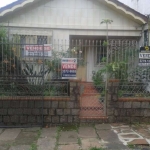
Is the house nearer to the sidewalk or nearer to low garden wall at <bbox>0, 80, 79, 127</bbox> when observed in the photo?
low garden wall at <bbox>0, 80, 79, 127</bbox>

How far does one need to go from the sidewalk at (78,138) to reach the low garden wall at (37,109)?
0.31 meters

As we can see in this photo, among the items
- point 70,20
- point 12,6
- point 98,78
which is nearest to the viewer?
point 98,78

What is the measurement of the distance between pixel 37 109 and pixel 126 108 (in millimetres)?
2497

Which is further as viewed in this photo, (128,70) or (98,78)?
(98,78)

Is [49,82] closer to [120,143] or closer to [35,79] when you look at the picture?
[35,79]

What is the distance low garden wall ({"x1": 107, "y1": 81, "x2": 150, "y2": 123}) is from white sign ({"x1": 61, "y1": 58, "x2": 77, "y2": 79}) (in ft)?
3.58

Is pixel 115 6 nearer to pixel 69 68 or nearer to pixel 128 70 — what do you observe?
pixel 128 70

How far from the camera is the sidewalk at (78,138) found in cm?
502

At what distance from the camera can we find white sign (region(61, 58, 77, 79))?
6527 mm

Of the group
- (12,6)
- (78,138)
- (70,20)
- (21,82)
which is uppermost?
(12,6)

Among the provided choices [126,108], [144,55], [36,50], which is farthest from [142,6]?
[36,50]

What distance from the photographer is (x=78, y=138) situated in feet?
18.1

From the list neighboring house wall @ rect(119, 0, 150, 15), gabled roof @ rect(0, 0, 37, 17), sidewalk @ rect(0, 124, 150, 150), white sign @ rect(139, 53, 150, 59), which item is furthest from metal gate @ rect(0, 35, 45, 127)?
neighboring house wall @ rect(119, 0, 150, 15)

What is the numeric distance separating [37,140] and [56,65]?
2296mm
